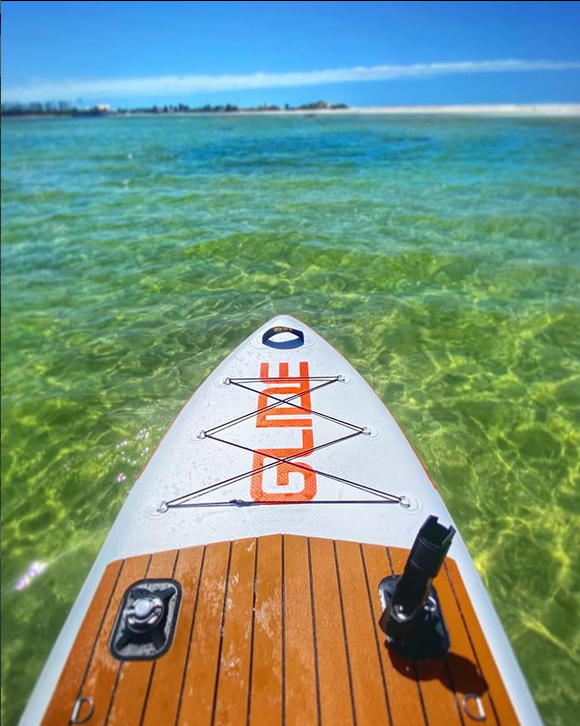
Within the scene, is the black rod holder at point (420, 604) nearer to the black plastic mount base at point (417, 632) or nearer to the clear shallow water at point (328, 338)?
the black plastic mount base at point (417, 632)

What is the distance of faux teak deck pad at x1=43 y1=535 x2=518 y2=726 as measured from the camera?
359 cm

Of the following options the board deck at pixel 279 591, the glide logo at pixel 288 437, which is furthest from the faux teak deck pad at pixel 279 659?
the glide logo at pixel 288 437

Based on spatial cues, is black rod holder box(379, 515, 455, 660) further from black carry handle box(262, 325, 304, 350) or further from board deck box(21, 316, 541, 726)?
black carry handle box(262, 325, 304, 350)

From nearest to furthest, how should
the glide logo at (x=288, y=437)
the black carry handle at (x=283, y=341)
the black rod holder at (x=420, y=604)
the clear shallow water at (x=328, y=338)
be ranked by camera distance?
the black rod holder at (x=420, y=604), the glide logo at (x=288, y=437), the clear shallow water at (x=328, y=338), the black carry handle at (x=283, y=341)

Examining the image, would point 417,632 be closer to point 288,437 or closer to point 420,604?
point 420,604

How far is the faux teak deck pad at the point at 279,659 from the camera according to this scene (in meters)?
3.59

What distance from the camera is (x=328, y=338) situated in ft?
38.7

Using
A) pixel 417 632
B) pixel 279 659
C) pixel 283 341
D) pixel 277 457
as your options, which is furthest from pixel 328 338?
pixel 279 659

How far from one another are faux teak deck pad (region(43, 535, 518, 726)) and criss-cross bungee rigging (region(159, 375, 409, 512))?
772mm

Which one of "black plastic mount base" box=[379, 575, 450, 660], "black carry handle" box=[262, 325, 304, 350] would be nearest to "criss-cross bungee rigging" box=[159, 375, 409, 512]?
"black carry handle" box=[262, 325, 304, 350]

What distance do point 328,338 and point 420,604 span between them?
342 inches

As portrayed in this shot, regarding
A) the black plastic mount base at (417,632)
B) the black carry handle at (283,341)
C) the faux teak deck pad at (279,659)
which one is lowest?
the faux teak deck pad at (279,659)

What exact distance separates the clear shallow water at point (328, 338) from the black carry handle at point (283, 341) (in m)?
2.39

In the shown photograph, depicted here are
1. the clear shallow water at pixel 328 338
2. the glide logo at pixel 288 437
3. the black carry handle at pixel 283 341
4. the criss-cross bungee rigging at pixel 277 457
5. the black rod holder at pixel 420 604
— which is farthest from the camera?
the black carry handle at pixel 283 341
